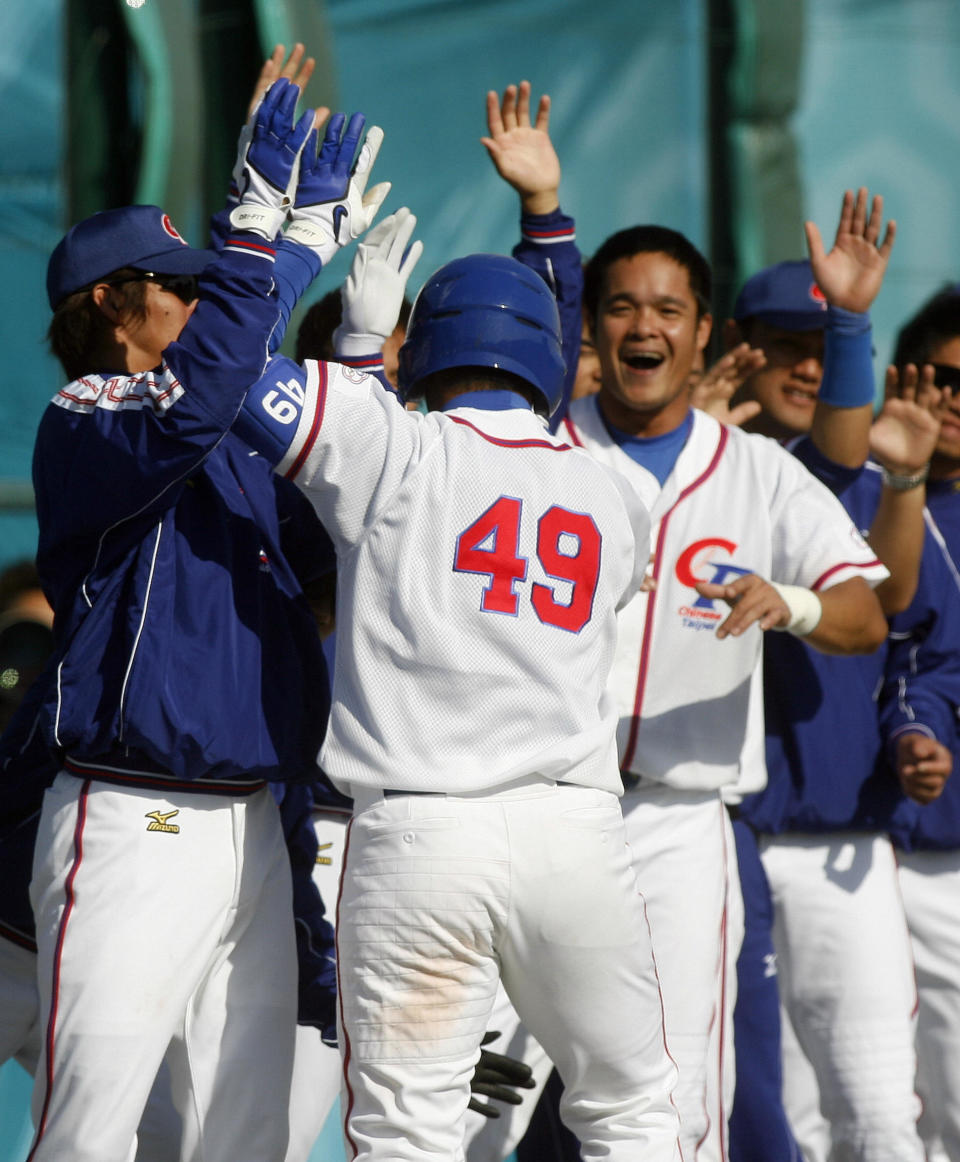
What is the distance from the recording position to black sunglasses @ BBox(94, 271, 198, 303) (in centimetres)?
309

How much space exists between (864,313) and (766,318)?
59 cm

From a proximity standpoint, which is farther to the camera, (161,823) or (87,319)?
(87,319)

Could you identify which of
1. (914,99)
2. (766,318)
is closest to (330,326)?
(766,318)

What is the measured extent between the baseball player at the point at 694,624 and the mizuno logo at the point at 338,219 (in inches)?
30.8

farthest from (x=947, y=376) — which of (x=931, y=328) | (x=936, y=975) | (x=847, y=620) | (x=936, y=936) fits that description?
(x=936, y=975)

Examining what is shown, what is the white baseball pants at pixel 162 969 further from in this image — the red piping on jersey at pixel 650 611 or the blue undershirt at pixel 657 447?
the blue undershirt at pixel 657 447

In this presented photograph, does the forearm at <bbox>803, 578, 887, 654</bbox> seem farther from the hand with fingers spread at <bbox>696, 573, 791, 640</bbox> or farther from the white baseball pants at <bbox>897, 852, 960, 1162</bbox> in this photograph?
the white baseball pants at <bbox>897, 852, 960, 1162</bbox>

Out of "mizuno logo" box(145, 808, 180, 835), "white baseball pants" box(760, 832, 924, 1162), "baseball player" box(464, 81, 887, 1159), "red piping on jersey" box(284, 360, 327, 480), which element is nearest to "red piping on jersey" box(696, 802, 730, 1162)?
"baseball player" box(464, 81, 887, 1159)

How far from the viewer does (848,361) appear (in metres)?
4.07

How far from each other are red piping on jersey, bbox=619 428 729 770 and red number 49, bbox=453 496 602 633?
0.89m

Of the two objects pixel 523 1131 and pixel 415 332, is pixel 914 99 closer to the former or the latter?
pixel 415 332

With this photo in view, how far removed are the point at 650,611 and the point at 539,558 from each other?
108cm

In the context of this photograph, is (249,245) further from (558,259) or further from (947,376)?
(947,376)

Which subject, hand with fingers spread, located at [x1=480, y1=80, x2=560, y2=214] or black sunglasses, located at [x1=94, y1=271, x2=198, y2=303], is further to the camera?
hand with fingers spread, located at [x1=480, y1=80, x2=560, y2=214]
